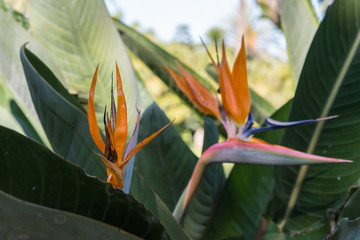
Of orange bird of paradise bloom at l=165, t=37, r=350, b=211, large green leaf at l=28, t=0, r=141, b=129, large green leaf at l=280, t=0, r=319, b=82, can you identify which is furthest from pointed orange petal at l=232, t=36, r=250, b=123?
large green leaf at l=280, t=0, r=319, b=82

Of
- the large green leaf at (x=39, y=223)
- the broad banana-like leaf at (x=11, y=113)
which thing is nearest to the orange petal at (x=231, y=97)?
the large green leaf at (x=39, y=223)

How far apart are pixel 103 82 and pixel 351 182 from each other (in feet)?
1.54

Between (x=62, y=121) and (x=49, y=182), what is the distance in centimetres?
16

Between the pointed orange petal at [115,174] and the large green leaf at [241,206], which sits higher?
the pointed orange petal at [115,174]

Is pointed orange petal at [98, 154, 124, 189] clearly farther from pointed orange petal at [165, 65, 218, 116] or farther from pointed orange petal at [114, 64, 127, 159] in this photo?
pointed orange petal at [165, 65, 218, 116]

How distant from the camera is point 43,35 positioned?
85 centimetres

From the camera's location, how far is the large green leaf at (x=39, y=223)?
0.34 metres

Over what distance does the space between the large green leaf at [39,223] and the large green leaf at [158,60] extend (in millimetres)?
608

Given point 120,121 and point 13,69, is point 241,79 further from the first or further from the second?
point 13,69

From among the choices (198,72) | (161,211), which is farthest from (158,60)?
(198,72)

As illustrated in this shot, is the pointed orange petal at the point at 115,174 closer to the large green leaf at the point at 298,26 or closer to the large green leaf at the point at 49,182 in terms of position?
the large green leaf at the point at 49,182

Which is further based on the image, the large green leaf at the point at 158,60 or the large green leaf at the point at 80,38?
the large green leaf at the point at 158,60

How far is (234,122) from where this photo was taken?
56cm

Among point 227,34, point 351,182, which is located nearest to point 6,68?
point 351,182
